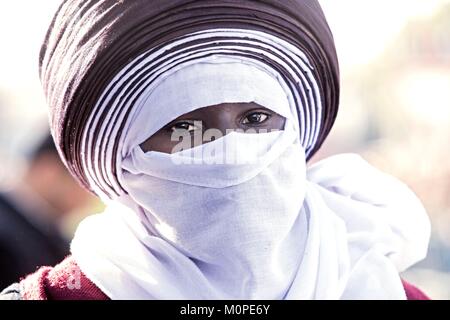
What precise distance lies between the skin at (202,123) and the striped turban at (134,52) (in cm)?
6

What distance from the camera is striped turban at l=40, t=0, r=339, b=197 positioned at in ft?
4.26

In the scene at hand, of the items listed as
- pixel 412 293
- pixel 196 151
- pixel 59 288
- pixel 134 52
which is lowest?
pixel 412 293

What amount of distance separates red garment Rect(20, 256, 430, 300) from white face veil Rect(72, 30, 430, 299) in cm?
2

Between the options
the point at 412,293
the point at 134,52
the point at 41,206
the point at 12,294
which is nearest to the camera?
the point at 134,52

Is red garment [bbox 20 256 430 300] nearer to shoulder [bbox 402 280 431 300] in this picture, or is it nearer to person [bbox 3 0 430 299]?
person [bbox 3 0 430 299]

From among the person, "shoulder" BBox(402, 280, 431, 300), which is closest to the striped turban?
the person

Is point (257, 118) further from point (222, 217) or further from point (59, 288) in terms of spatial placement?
point (59, 288)

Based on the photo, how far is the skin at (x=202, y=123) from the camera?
4.42 feet

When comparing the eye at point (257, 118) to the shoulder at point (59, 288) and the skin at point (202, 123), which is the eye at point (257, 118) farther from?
the shoulder at point (59, 288)

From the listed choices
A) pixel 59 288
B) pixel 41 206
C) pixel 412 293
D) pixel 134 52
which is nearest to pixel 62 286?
pixel 59 288

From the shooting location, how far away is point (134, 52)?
4.27 ft

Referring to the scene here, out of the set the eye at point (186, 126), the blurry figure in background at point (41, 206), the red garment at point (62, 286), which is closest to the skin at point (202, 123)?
the eye at point (186, 126)

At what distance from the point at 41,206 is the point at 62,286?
3.54ft
